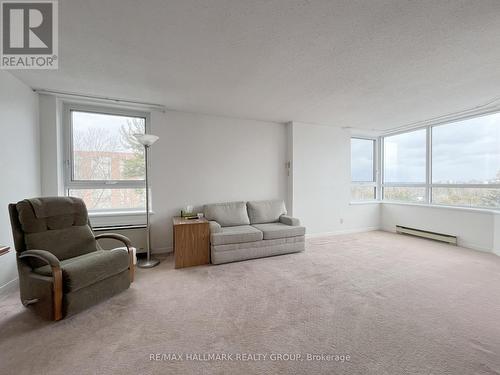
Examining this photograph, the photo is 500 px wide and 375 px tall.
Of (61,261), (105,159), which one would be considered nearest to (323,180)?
(105,159)

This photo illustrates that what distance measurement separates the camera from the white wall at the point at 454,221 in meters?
3.63

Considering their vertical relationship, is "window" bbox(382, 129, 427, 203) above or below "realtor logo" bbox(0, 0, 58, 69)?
below

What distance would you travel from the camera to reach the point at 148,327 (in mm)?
1771

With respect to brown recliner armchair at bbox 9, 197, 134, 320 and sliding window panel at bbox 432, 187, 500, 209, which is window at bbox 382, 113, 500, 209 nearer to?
sliding window panel at bbox 432, 187, 500, 209

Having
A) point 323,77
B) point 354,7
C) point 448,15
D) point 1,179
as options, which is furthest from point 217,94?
point 1,179

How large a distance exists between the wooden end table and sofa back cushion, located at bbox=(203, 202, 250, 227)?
486mm

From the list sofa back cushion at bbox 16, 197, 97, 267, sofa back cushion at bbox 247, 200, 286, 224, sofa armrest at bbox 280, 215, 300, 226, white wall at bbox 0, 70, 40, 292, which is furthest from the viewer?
sofa back cushion at bbox 247, 200, 286, 224

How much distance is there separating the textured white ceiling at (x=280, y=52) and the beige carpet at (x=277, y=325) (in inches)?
98.4

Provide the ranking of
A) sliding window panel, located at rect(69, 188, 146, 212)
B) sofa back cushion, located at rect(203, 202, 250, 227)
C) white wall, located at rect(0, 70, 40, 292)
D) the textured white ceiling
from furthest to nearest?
sofa back cushion, located at rect(203, 202, 250, 227), sliding window panel, located at rect(69, 188, 146, 212), white wall, located at rect(0, 70, 40, 292), the textured white ceiling

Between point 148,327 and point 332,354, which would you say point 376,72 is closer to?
point 332,354

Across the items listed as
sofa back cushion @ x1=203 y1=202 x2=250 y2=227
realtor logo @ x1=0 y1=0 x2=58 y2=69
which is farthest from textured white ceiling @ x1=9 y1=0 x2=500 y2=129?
sofa back cushion @ x1=203 y1=202 x2=250 y2=227

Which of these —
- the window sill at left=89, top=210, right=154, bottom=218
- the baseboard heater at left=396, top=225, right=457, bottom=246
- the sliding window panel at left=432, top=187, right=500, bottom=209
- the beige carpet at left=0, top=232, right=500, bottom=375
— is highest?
the sliding window panel at left=432, top=187, right=500, bottom=209

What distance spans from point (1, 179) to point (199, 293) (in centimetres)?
248

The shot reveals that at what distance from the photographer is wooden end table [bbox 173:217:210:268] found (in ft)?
9.88
